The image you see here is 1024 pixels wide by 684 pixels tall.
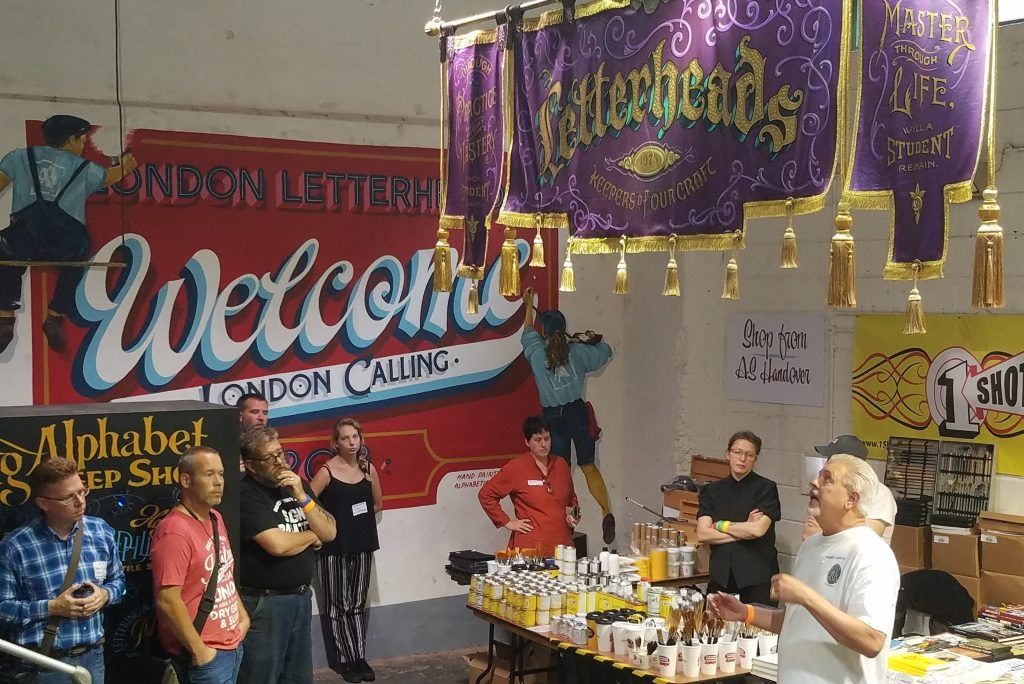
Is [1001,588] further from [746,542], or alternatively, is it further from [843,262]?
[843,262]

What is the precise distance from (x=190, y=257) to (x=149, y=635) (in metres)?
2.81

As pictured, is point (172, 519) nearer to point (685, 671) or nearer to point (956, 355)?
point (685, 671)

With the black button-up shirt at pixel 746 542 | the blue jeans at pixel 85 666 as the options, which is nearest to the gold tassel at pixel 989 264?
the black button-up shirt at pixel 746 542

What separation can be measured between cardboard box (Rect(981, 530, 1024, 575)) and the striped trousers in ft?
12.5

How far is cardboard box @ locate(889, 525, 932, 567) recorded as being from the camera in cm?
652

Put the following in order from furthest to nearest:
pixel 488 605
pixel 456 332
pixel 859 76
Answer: pixel 456 332, pixel 488 605, pixel 859 76

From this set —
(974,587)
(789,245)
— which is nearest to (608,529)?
(974,587)

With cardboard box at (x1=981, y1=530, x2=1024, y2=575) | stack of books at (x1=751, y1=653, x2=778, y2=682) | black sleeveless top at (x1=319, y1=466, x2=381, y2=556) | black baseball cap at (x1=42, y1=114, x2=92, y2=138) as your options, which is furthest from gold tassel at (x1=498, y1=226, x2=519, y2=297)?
black baseball cap at (x1=42, y1=114, x2=92, y2=138)

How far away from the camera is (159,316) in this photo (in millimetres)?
7320

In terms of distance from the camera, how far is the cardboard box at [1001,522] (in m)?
6.03

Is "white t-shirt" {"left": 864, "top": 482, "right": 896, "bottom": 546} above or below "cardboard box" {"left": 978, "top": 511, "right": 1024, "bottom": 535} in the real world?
above

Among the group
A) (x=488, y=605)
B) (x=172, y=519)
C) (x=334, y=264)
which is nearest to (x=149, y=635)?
(x=172, y=519)

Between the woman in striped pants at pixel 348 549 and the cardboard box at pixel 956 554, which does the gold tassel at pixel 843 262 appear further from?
the woman in striped pants at pixel 348 549

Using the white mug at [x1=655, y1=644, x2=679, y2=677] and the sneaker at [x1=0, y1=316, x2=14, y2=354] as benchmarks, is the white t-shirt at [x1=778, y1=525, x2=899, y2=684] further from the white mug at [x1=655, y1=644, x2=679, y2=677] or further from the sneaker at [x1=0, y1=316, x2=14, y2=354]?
the sneaker at [x1=0, y1=316, x2=14, y2=354]
